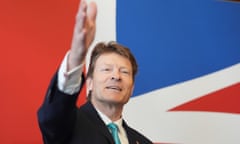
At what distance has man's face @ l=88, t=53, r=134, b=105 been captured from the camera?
Answer: 121cm

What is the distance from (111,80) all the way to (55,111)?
343mm

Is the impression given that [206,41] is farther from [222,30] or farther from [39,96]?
[39,96]

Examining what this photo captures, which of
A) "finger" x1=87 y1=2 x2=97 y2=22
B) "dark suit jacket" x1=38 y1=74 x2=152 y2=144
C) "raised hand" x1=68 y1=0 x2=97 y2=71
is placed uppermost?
"finger" x1=87 y1=2 x2=97 y2=22

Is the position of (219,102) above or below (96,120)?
above

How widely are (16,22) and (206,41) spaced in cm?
78

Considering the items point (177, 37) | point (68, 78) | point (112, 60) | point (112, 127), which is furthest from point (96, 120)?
point (177, 37)

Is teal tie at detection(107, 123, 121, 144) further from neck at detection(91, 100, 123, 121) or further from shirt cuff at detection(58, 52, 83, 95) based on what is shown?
shirt cuff at detection(58, 52, 83, 95)

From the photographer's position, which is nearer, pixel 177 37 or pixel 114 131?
pixel 114 131

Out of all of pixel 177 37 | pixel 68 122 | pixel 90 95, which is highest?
pixel 177 37

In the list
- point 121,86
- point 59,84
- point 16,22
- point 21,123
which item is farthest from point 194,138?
point 59,84

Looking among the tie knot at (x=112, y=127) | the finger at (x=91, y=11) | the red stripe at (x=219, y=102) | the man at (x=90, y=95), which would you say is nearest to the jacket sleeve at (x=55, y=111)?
the man at (x=90, y=95)

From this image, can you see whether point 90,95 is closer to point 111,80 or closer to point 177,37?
point 111,80

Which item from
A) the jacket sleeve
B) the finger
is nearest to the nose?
the jacket sleeve

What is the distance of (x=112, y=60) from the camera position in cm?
124
